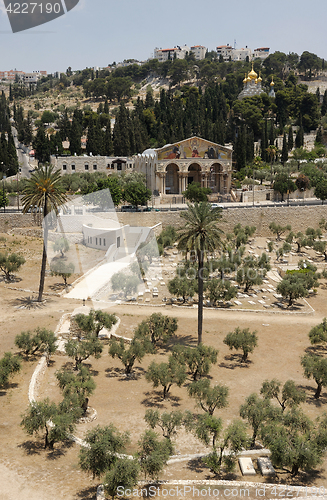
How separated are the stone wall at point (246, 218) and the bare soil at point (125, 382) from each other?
8944 mm

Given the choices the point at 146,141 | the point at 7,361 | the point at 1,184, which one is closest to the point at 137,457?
the point at 7,361

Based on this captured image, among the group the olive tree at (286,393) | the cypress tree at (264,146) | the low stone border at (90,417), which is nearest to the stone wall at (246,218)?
the cypress tree at (264,146)

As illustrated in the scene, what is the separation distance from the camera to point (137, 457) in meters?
16.5

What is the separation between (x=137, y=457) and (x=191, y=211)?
621 inches

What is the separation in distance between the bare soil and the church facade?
26.1 metres

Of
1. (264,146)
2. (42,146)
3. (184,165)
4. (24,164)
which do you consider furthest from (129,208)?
(264,146)

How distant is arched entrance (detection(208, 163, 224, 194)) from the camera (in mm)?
70387

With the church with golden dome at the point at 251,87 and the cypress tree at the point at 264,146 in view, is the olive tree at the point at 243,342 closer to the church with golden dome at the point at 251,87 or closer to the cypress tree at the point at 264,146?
the cypress tree at the point at 264,146

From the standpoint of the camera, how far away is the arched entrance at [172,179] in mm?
69256

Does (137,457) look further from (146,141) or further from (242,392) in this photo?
(146,141)

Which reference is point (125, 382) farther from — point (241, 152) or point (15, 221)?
point (241, 152)

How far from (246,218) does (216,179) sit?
1376 centimetres

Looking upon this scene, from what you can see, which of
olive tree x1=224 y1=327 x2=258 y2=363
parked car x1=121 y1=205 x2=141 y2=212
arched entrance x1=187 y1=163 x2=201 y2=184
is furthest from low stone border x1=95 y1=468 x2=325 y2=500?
arched entrance x1=187 y1=163 x2=201 y2=184

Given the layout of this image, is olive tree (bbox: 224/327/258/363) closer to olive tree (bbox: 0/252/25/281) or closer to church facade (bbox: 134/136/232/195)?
olive tree (bbox: 0/252/25/281)
